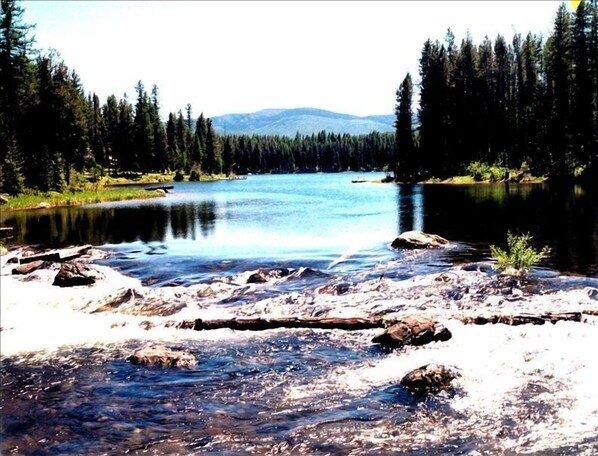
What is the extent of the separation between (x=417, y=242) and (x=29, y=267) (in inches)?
773

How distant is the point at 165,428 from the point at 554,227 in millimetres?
31591

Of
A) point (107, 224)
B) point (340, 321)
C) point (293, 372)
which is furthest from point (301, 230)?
point (293, 372)

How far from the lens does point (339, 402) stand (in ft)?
37.1

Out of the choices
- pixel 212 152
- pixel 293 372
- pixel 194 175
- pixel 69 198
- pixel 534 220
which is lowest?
pixel 293 372

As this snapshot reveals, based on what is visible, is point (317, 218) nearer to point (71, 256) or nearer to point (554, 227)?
point (554, 227)

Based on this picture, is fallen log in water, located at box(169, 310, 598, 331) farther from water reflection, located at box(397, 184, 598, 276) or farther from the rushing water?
water reflection, located at box(397, 184, 598, 276)

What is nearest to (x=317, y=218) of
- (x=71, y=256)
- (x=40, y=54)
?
(x=71, y=256)

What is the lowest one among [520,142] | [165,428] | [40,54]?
[165,428]

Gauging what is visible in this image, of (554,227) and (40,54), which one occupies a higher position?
(40,54)

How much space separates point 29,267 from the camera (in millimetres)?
27000

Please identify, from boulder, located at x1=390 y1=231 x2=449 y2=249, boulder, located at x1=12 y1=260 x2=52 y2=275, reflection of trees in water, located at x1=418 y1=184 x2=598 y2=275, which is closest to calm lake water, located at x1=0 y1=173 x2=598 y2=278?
reflection of trees in water, located at x1=418 y1=184 x2=598 y2=275

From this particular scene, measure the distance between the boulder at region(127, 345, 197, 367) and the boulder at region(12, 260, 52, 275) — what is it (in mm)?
15011

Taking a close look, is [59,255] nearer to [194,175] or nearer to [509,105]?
[509,105]

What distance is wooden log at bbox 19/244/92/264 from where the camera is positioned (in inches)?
1132
